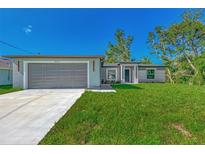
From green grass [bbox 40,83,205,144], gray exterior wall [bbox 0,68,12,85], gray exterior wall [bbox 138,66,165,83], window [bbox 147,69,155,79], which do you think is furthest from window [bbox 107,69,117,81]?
green grass [bbox 40,83,205,144]

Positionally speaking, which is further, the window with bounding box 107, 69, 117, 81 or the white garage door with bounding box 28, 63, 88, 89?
the window with bounding box 107, 69, 117, 81

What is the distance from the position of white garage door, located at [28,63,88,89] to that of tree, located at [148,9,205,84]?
15681mm

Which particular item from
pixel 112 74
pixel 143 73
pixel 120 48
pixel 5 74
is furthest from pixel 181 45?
pixel 5 74

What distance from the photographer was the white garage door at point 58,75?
1183 cm

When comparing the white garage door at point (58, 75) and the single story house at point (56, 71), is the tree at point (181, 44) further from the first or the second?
the white garage door at point (58, 75)

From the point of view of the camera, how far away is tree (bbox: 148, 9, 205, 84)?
20.6 metres

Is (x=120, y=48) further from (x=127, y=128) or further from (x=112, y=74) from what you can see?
(x=127, y=128)

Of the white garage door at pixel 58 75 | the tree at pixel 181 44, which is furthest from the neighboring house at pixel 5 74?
the tree at pixel 181 44

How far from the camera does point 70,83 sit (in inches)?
483

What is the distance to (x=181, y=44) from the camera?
22141 mm

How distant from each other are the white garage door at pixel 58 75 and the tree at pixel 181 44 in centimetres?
1568

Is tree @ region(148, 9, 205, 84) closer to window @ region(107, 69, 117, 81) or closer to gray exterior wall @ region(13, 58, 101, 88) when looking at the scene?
window @ region(107, 69, 117, 81)

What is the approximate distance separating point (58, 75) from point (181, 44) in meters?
19.3
